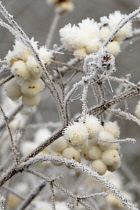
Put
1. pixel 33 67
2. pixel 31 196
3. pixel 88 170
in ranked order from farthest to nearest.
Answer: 1. pixel 31 196
2. pixel 33 67
3. pixel 88 170

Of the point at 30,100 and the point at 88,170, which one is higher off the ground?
the point at 30,100

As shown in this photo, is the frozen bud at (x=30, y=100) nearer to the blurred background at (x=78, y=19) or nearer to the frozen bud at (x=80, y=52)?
the frozen bud at (x=80, y=52)

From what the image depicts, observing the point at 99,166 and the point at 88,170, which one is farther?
the point at 99,166

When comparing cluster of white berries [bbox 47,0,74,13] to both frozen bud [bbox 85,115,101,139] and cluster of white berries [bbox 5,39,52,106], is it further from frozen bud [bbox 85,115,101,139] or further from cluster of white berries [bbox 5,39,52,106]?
frozen bud [bbox 85,115,101,139]

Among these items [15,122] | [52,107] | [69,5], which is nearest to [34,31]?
[52,107]

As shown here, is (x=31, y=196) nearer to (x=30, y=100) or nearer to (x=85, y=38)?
(x=30, y=100)

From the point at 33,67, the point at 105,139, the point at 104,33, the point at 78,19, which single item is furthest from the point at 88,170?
the point at 78,19
